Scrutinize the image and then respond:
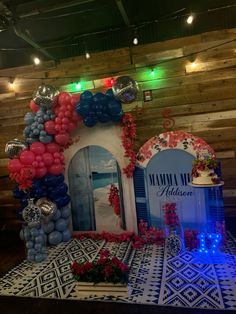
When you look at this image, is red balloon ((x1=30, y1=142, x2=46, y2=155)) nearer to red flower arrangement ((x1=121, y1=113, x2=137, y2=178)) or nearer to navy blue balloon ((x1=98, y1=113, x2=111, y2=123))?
navy blue balloon ((x1=98, y1=113, x2=111, y2=123))

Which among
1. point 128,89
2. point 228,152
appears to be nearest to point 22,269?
point 128,89

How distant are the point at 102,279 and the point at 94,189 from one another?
202 centimetres

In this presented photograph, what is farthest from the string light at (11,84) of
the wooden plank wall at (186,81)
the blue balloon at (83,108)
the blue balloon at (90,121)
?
the blue balloon at (90,121)

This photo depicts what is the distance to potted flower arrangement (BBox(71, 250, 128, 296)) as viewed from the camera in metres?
2.76

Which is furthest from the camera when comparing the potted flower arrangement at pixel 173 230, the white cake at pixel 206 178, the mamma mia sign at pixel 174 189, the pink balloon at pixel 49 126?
the pink balloon at pixel 49 126

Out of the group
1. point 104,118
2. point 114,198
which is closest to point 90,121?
point 104,118

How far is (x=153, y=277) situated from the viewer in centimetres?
310

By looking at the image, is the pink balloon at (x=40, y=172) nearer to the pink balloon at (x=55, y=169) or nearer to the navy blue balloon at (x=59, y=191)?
the pink balloon at (x=55, y=169)

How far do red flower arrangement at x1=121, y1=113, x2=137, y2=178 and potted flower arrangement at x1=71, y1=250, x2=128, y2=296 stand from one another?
166cm

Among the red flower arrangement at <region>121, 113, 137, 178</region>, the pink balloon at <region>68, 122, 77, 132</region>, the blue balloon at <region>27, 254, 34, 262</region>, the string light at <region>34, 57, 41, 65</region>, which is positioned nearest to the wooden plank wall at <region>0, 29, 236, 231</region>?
the string light at <region>34, 57, 41, 65</region>

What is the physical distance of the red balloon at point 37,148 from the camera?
13.8 ft

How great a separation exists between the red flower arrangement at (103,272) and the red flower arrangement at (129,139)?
1.64m

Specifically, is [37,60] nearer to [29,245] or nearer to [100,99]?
[100,99]

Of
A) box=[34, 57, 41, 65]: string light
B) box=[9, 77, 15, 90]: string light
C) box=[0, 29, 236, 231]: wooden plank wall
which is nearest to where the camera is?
box=[0, 29, 236, 231]: wooden plank wall
